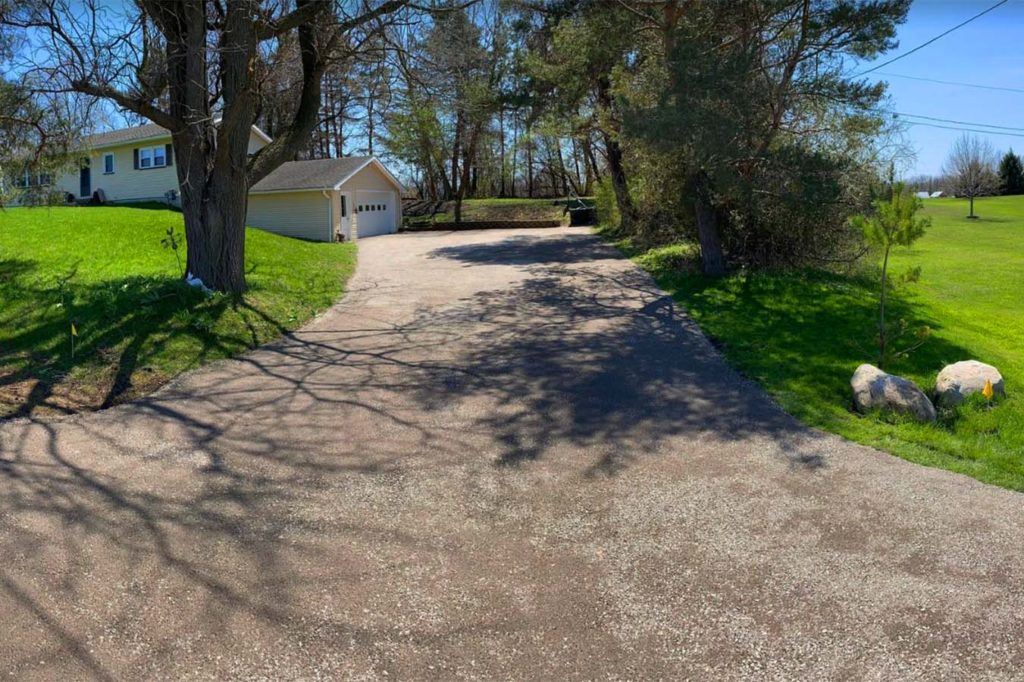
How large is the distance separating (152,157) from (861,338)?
27.3 metres

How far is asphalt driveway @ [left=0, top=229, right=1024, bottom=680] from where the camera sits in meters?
3.06

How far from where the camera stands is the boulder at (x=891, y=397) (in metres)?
6.07

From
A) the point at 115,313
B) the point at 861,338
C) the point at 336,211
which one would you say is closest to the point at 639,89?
the point at 861,338

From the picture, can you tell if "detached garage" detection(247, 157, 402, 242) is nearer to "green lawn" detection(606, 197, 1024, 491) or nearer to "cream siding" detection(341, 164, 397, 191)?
"cream siding" detection(341, 164, 397, 191)

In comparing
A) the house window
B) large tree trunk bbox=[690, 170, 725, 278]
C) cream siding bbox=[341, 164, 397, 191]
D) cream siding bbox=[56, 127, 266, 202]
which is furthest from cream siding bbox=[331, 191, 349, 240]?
large tree trunk bbox=[690, 170, 725, 278]

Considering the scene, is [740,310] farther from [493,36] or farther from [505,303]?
[493,36]

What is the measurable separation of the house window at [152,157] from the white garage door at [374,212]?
7635mm

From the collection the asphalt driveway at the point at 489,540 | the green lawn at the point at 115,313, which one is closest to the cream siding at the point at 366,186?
the green lawn at the point at 115,313

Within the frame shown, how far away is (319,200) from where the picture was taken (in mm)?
24750

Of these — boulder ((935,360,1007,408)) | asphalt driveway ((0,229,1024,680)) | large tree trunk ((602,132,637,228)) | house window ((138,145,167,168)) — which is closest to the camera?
asphalt driveway ((0,229,1024,680))

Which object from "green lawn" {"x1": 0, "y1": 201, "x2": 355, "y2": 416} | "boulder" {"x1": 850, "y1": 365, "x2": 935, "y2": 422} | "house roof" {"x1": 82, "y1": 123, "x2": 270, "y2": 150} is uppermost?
"house roof" {"x1": 82, "y1": 123, "x2": 270, "y2": 150}

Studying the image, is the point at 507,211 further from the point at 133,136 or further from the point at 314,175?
the point at 133,136

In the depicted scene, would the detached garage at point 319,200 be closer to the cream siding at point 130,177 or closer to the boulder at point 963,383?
the cream siding at point 130,177

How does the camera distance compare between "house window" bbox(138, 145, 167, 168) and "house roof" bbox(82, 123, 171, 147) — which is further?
"house window" bbox(138, 145, 167, 168)
